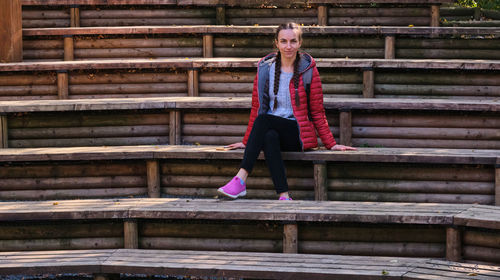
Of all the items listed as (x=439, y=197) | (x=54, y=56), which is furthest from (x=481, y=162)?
(x=54, y=56)

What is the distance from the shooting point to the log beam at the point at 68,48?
23.9 ft

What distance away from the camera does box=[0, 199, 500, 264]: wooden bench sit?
4.61 m

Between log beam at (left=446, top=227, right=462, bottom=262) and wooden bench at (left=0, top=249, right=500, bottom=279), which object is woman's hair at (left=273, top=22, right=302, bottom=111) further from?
log beam at (left=446, top=227, right=462, bottom=262)

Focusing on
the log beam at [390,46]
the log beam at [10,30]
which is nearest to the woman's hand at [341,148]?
the log beam at [390,46]

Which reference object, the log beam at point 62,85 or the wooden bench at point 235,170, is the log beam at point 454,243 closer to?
the wooden bench at point 235,170

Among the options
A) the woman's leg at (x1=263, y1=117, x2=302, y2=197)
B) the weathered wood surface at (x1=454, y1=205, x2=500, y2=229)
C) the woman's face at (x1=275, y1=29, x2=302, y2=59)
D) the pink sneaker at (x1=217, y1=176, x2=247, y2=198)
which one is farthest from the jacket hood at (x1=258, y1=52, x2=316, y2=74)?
the weathered wood surface at (x1=454, y1=205, x2=500, y2=229)

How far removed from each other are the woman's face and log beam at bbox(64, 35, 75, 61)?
113 inches

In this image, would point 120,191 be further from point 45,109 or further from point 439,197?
point 439,197

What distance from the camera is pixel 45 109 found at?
5891 mm

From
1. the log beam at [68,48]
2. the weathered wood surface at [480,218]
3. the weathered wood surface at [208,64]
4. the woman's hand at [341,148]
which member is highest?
A: the log beam at [68,48]

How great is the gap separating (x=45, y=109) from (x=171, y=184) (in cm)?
132

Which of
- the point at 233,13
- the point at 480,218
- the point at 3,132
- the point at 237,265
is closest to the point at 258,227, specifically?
the point at 237,265

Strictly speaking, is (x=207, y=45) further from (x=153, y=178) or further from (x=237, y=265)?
(x=237, y=265)

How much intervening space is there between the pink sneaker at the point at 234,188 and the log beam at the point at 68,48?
3094mm
